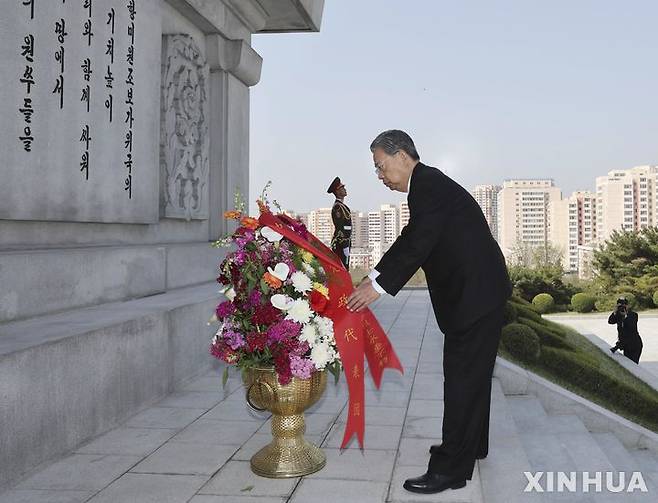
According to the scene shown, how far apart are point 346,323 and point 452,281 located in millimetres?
649

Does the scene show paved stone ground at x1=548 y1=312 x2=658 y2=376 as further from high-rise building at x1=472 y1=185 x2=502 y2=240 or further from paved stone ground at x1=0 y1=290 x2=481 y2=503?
high-rise building at x1=472 y1=185 x2=502 y2=240

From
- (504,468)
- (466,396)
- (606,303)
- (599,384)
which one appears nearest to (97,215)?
(466,396)

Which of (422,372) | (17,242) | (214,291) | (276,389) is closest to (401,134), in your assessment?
(276,389)

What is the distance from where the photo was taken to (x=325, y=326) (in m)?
3.62

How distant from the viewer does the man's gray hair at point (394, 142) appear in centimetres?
356

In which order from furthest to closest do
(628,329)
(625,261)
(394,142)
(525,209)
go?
1. (525,209)
2. (625,261)
3. (628,329)
4. (394,142)

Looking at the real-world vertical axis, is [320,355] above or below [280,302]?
below

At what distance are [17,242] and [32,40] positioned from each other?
4.91ft

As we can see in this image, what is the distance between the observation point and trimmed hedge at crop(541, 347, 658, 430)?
8922 mm

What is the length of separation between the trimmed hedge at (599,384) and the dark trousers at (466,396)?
19.8ft

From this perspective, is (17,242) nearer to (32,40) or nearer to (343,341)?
(32,40)

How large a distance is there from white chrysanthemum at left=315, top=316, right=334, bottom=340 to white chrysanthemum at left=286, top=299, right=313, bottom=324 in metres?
0.11

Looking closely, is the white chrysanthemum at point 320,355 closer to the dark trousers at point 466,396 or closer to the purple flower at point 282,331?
A: the purple flower at point 282,331

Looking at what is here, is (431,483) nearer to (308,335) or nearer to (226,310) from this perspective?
(308,335)
